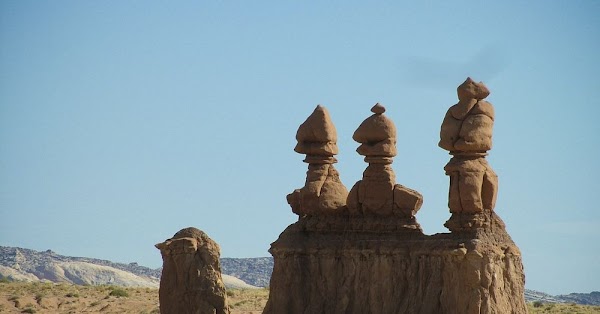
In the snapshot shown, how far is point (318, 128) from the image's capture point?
4894 cm

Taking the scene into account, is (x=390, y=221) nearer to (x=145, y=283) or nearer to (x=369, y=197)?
(x=369, y=197)

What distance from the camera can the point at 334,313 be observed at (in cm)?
4609

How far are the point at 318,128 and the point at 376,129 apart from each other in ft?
9.67

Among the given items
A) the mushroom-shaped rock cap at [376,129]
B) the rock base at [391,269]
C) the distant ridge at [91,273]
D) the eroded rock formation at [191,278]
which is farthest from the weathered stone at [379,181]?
the distant ridge at [91,273]

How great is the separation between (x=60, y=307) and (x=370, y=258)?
1060 inches

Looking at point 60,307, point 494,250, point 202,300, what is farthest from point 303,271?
point 60,307

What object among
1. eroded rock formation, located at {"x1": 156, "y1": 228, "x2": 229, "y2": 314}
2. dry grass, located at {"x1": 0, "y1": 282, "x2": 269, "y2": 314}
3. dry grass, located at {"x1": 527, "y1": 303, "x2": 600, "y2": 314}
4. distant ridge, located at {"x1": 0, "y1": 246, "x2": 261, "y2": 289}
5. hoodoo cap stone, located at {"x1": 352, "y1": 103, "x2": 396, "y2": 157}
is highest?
distant ridge, located at {"x1": 0, "y1": 246, "x2": 261, "y2": 289}

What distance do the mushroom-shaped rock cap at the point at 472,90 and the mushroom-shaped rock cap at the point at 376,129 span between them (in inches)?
163

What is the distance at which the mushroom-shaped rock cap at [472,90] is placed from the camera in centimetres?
4278

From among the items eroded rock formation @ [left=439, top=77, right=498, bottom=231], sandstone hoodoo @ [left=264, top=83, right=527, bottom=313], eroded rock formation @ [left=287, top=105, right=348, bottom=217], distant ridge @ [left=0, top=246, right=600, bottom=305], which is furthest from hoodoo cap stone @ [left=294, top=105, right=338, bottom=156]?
distant ridge @ [left=0, top=246, right=600, bottom=305]

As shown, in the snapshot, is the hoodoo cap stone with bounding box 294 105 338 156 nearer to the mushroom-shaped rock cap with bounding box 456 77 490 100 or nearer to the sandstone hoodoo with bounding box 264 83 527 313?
the sandstone hoodoo with bounding box 264 83 527 313

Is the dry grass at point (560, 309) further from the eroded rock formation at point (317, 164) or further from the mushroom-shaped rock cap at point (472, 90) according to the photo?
the mushroom-shaped rock cap at point (472, 90)

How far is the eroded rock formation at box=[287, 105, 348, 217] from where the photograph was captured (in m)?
47.8

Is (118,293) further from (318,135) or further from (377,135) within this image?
(377,135)
